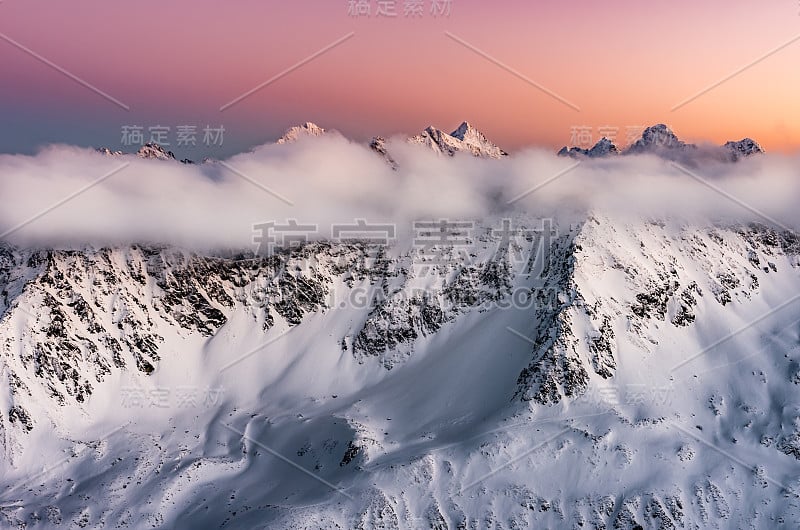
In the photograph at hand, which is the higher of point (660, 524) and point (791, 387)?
point (791, 387)

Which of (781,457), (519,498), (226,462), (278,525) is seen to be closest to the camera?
(278,525)

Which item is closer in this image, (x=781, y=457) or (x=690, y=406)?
(x=781, y=457)

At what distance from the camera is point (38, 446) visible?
199750 millimetres

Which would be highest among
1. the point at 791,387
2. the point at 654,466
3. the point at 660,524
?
the point at 791,387

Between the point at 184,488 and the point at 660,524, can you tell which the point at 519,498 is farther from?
the point at 184,488

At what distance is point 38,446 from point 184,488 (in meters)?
55.7

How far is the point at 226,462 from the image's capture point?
192 meters

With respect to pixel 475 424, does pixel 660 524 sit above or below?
below

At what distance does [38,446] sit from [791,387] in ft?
765

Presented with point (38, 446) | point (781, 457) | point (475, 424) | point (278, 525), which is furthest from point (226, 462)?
point (781, 457)

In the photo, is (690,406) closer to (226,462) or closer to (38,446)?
(226,462)

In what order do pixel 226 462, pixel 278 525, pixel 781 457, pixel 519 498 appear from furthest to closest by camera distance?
pixel 226 462
pixel 781 457
pixel 519 498
pixel 278 525

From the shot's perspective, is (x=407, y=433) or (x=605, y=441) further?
(x=407, y=433)

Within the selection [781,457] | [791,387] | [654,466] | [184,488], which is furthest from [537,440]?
[184,488]
